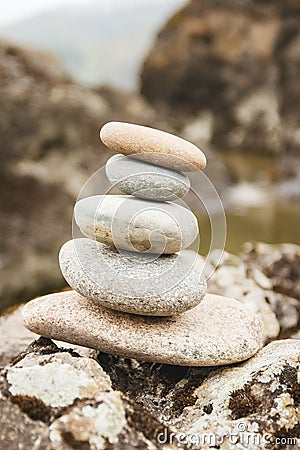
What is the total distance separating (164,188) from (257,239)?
8746 millimetres

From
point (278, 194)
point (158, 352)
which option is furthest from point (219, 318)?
point (278, 194)

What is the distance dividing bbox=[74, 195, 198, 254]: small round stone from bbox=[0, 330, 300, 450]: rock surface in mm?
870

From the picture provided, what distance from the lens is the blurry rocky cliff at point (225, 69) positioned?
2756cm

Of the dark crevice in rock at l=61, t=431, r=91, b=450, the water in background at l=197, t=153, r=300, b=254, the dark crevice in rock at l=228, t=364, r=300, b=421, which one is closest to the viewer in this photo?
the dark crevice in rock at l=61, t=431, r=91, b=450

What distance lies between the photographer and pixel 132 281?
3742 millimetres

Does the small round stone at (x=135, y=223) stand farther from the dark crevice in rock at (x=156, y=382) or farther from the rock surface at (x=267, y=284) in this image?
the rock surface at (x=267, y=284)

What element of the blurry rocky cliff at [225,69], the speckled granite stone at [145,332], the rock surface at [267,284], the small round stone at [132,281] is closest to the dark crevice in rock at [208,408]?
the speckled granite stone at [145,332]

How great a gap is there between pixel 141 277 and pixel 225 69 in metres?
26.2

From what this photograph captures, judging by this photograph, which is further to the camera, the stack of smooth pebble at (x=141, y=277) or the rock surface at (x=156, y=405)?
the stack of smooth pebble at (x=141, y=277)

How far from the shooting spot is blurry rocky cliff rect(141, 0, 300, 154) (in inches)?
1085

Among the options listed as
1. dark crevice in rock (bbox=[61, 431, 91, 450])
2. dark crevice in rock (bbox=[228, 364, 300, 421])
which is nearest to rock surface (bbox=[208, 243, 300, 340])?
dark crevice in rock (bbox=[228, 364, 300, 421])

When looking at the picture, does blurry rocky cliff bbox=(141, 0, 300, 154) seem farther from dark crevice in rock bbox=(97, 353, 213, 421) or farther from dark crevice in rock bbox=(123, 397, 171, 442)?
dark crevice in rock bbox=(123, 397, 171, 442)

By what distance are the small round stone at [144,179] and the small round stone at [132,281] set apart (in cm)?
48

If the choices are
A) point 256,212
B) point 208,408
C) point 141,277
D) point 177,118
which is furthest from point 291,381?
point 177,118
